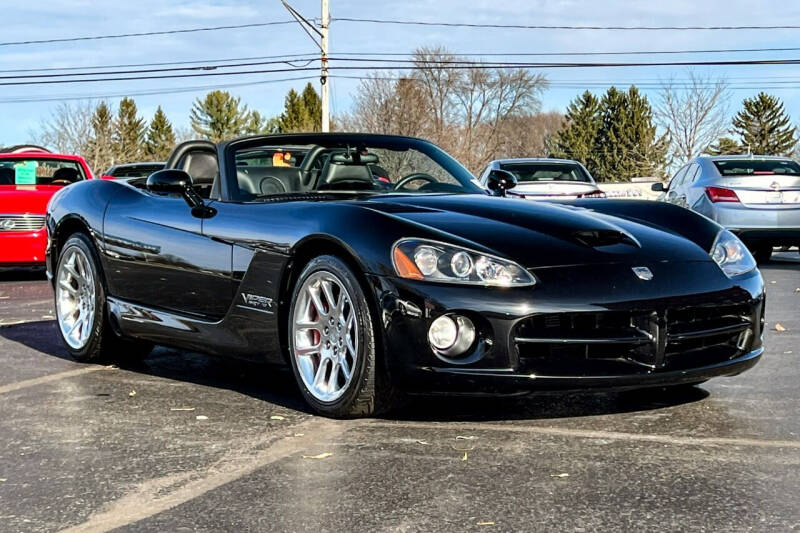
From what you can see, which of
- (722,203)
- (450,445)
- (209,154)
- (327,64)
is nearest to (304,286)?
(450,445)

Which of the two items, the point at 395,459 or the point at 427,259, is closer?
the point at 395,459

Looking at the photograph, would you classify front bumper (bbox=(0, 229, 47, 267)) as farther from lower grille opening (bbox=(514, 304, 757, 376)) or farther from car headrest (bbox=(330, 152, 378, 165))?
lower grille opening (bbox=(514, 304, 757, 376))

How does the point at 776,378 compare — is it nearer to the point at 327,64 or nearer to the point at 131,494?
the point at 131,494

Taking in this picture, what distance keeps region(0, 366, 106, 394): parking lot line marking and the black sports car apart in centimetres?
34

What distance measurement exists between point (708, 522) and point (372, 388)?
64.8 inches

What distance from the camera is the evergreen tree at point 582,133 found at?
95688 millimetres

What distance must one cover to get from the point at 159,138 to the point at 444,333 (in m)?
86.7

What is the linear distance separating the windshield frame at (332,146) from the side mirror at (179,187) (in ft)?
0.38

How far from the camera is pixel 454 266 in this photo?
14.2ft

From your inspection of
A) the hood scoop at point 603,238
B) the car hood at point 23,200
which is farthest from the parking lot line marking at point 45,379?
the car hood at point 23,200

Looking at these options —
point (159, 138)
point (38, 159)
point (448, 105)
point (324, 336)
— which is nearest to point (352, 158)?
point (324, 336)

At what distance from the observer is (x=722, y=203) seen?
14.1 meters

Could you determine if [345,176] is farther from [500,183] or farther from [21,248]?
[21,248]

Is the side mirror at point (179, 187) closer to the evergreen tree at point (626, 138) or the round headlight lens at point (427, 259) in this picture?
the round headlight lens at point (427, 259)
